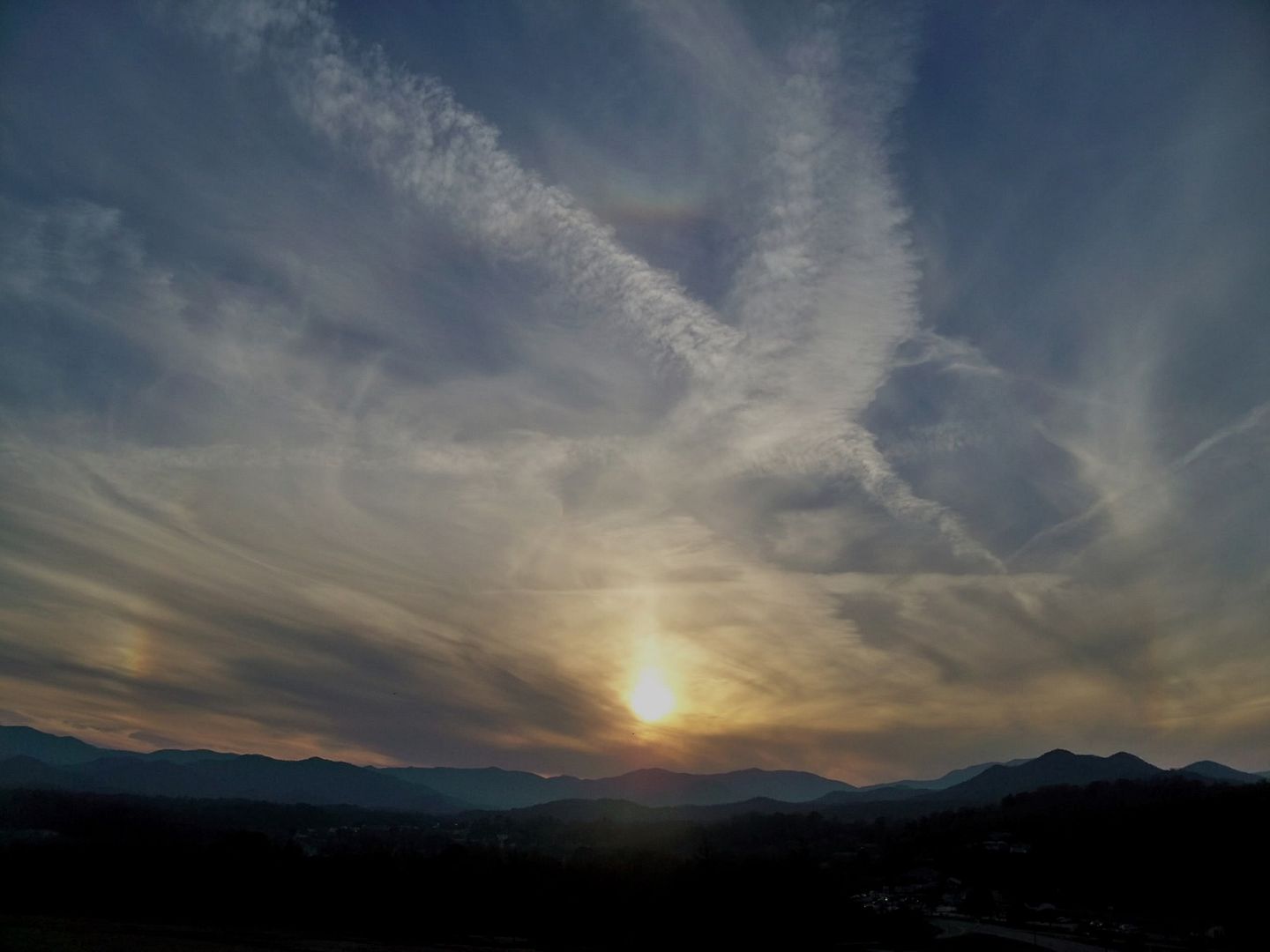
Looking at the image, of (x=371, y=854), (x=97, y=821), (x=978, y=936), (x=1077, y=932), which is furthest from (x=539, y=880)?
(x=97, y=821)

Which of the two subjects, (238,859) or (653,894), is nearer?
(653,894)

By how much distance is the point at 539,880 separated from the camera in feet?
345

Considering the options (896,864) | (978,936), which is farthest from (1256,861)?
(896,864)

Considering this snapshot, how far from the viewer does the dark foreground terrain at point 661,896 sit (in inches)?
3140

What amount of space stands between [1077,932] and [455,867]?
244 ft

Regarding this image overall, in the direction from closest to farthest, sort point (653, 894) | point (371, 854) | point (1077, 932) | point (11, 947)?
point (11, 947) → point (1077, 932) → point (653, 894) → point (371, 854)

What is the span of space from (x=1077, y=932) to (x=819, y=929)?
83.3ft

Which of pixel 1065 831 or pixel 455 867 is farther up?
pixel 1065 831

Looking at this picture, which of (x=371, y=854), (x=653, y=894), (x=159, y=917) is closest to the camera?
(x=159, y=917)

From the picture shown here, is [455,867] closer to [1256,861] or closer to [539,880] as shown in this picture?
[539,880]

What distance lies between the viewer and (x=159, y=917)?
292ft

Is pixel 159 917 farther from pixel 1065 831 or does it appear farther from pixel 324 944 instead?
pixel 1065 831

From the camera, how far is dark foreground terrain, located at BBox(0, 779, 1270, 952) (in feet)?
262

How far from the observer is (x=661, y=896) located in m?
93.8
